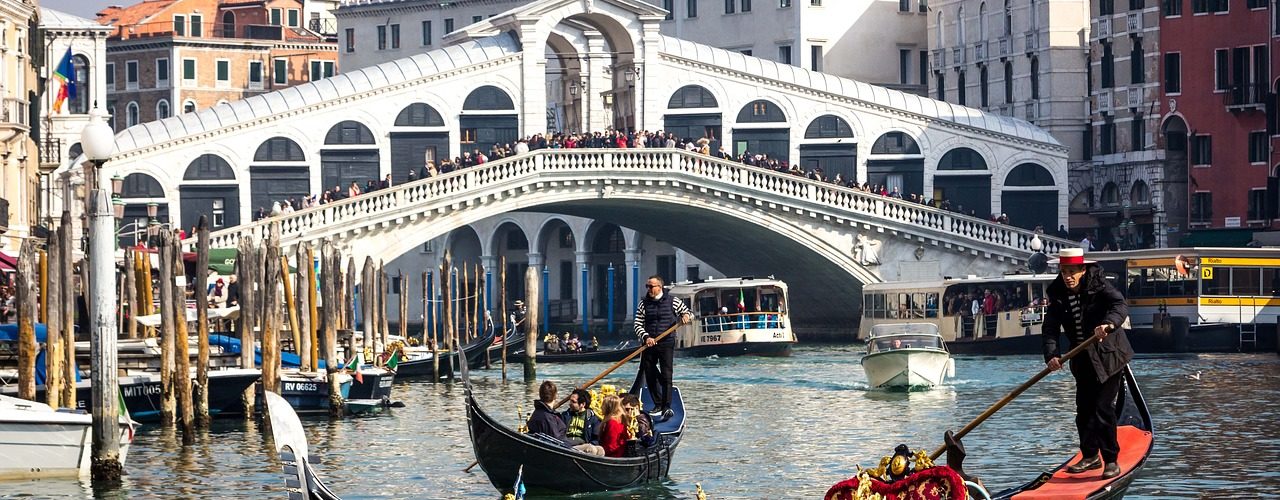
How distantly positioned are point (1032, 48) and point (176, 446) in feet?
91.9

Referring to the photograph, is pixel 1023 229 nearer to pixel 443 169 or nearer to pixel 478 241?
pixel 443 169

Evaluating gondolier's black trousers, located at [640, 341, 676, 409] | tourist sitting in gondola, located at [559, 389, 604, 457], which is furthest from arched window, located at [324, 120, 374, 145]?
tourist sitting in gondola, located at [559, 389, 604, 457]

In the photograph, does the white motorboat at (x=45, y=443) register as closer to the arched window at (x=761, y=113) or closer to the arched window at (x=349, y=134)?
the arched window at (x=349, y=134)

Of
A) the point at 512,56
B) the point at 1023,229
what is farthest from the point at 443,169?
the point at 1023,229

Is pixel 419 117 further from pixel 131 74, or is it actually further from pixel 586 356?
pixel 131 74

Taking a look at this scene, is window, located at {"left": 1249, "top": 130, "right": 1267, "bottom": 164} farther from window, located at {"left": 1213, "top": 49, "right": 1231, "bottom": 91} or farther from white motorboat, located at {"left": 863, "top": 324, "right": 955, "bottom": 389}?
white motorboat, located at {"left": 863, "top": 324, "right": 955, "bottom": 389}

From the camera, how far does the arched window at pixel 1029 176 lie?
150ft

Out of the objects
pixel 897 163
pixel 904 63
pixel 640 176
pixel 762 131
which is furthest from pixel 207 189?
pixel 904 63

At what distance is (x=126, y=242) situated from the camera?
42.0 metres

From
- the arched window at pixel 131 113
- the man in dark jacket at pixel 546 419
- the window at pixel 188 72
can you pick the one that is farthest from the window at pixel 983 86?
the man in dark jacket at pixel 546 419

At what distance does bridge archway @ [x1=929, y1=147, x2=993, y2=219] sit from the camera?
4566cm

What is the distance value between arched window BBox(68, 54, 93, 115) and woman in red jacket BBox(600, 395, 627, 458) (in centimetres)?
3688

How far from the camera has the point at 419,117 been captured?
43.3m

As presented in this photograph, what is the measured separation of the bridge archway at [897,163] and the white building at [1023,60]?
10.2 feet
